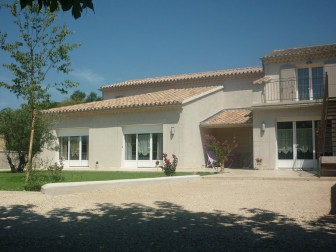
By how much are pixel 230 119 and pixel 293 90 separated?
3.61 meters

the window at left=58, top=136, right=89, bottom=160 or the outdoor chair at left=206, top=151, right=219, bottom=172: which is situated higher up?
the window at left=58, top=136, right=89, bottom=160

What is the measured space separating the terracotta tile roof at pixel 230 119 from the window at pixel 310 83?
9.75 ft

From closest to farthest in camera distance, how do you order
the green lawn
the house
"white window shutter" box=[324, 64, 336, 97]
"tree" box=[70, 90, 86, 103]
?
the green lawn → the house → "white window shutter" box=[324, 64, 336, 97] → "tree" box=[70, 90, 86, 103]

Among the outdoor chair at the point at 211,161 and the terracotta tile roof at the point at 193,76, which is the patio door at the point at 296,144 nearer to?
the outdoor chair at the point at 211,161

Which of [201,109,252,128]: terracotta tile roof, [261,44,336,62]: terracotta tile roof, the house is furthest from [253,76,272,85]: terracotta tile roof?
[201,109,252,128]: terracotta tile roof

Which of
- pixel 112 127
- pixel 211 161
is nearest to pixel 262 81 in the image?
pixel 211 161

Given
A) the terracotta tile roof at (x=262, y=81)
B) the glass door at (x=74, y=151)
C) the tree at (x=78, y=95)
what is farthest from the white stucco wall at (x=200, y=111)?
the tree at (x=78, y=95)

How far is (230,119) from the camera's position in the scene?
19.2 metres

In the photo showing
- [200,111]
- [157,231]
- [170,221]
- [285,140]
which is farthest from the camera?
[200,111]

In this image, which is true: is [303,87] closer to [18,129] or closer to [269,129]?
[269,129]

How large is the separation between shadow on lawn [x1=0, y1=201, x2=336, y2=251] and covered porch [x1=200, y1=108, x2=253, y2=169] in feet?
40.7

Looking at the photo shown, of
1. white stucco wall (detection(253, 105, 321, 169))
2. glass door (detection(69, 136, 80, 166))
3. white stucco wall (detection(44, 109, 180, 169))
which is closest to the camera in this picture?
white stucco wall (detection(253, 105, 321, 169))

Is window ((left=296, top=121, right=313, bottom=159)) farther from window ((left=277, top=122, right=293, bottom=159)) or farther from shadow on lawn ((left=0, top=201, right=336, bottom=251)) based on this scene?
shadow on lawn ((left=0, top=201, right=336, bottom=251))

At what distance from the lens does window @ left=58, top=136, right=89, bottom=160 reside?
68.6ft
